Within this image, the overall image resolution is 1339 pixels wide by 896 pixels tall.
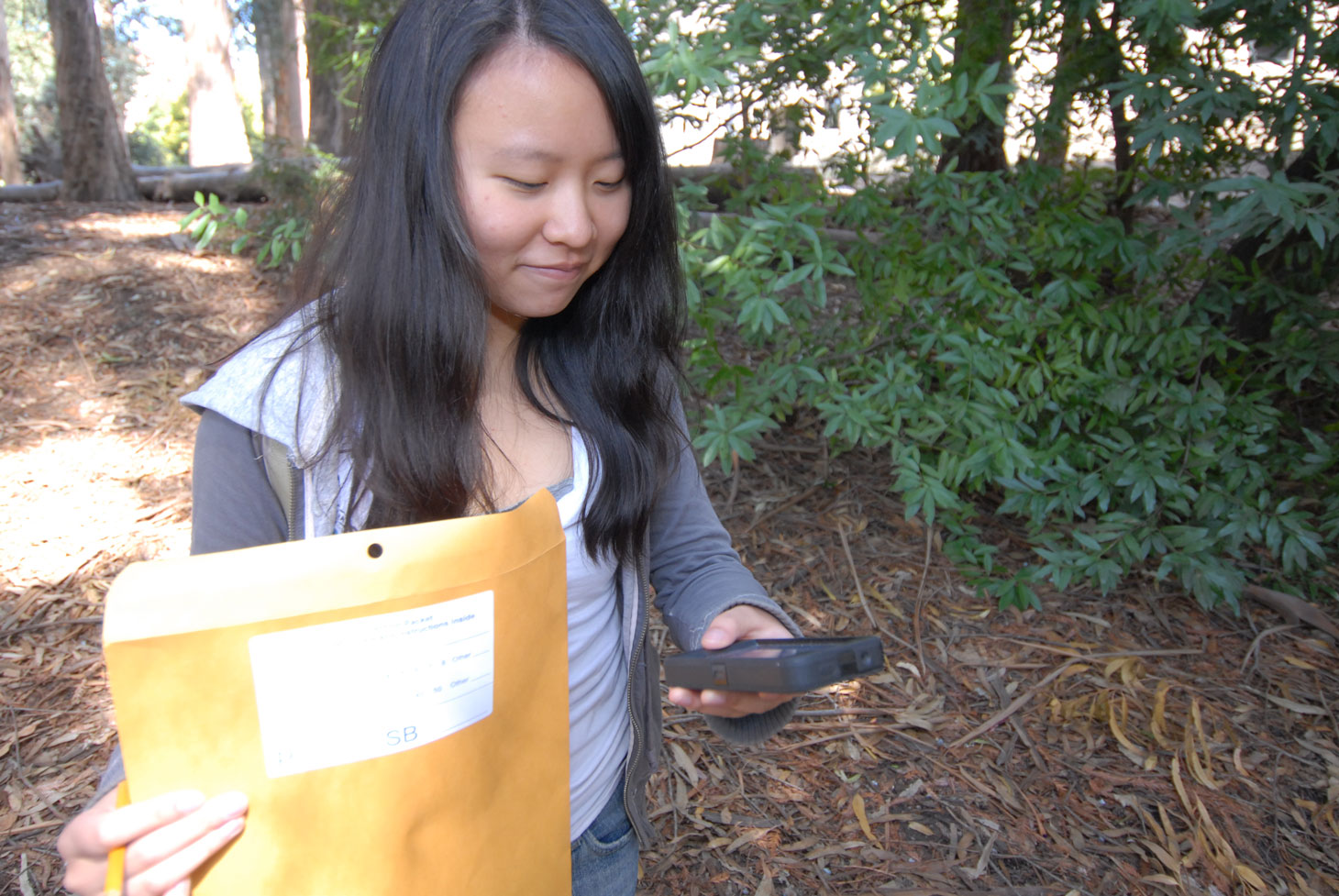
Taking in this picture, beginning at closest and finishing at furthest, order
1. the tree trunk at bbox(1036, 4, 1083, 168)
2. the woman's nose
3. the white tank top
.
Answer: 1. the woman's nose
2. the white tank top
3. the tree trunk at bbox(1036, 4, 1083, 168)

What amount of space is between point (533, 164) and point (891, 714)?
→ 2311mm

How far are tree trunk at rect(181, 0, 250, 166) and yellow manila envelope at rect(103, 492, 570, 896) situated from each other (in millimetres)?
14594

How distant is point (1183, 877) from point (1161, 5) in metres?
2.27

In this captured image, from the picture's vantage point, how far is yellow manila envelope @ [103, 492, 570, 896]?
0.73 metres

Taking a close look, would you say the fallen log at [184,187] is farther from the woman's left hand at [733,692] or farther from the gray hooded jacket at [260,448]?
the woman's left hand at [733,692]

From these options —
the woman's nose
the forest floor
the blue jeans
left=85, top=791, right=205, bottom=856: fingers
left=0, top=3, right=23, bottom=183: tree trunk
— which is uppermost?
left=0, top=3, right=23, bottom=183: tree trunk

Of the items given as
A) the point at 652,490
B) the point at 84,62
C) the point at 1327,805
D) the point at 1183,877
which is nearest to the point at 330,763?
the point at 652,490

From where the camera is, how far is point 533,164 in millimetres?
1060

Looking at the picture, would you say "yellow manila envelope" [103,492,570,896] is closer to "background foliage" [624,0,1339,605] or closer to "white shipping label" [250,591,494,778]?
"white shipping label" [250,591,494,778]

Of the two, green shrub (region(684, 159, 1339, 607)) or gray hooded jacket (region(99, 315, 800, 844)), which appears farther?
green shrub (region(684, 159, 1339, 607))

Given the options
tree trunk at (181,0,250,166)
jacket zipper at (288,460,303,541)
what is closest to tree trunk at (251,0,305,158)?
tree trunk at (181,0,250,166)

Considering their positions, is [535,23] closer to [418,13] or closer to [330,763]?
[418,13]

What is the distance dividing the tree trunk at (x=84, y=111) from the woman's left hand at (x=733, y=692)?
7.23 m

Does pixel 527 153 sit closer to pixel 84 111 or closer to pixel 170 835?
pixel 170 835
